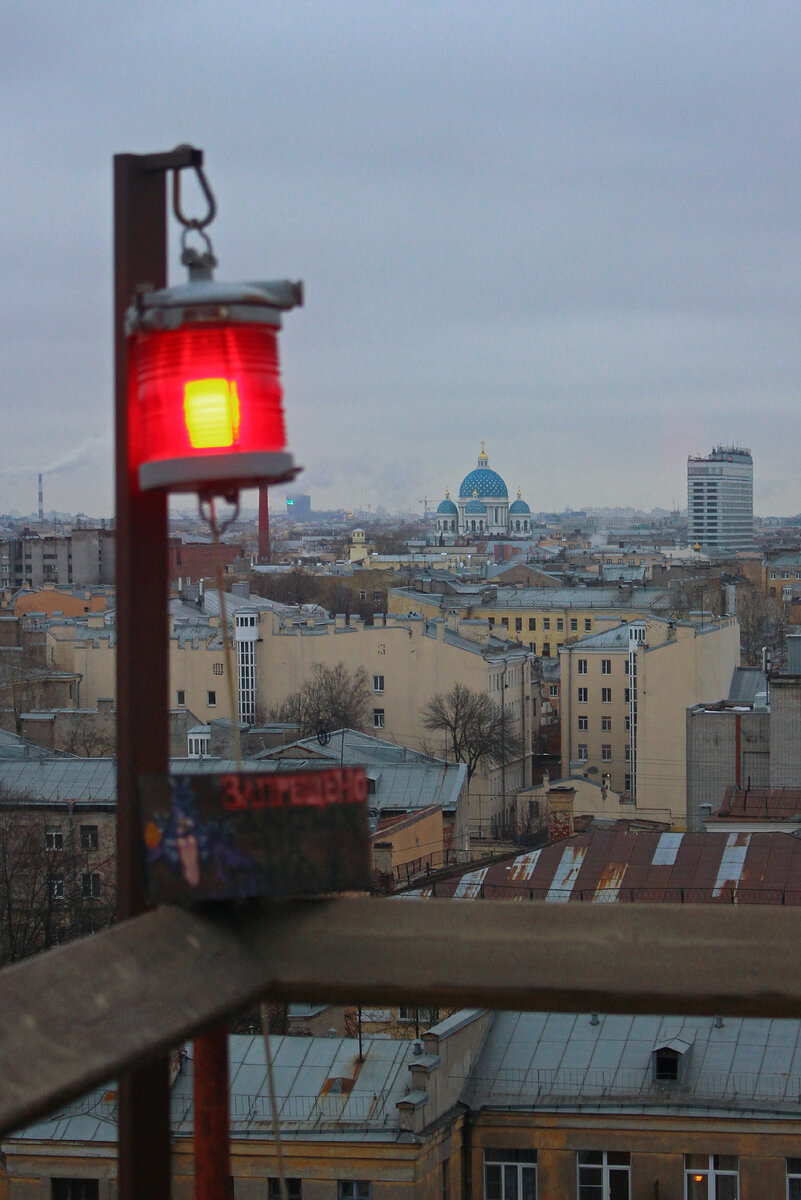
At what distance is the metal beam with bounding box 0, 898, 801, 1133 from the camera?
0.91m

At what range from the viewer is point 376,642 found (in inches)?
800

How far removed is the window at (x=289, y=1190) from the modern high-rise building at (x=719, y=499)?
79.9m

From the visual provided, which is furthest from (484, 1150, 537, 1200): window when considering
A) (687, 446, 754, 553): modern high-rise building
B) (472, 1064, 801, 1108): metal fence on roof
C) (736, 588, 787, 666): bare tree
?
(687, 446, 754, 553): modern high-rise building

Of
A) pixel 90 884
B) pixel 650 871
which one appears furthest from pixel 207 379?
pixel 90 884

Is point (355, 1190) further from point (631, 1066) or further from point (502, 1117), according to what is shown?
point (631, 1066)

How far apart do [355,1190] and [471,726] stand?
13.7 meters

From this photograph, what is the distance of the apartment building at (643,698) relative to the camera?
56.1 ft

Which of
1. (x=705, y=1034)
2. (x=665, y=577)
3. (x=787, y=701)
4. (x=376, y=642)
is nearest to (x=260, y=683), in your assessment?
(x=376, y=642)

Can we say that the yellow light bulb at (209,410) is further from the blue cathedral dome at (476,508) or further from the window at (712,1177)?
the blue cathedral dome at (476,508)

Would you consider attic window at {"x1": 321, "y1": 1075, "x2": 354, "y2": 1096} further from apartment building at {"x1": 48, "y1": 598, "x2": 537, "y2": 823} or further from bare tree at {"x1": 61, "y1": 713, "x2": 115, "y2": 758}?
apartment building at {"x1": 48, "y1": 598, "x2": 537, "y2": 823}

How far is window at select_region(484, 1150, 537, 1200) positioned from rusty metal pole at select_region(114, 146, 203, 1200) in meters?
4.30

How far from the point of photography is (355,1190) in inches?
203

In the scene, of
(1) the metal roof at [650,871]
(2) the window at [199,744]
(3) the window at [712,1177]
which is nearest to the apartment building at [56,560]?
(2) the window at [199,744]

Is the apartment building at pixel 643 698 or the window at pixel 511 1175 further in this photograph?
the apartment building at pixel 643 698
